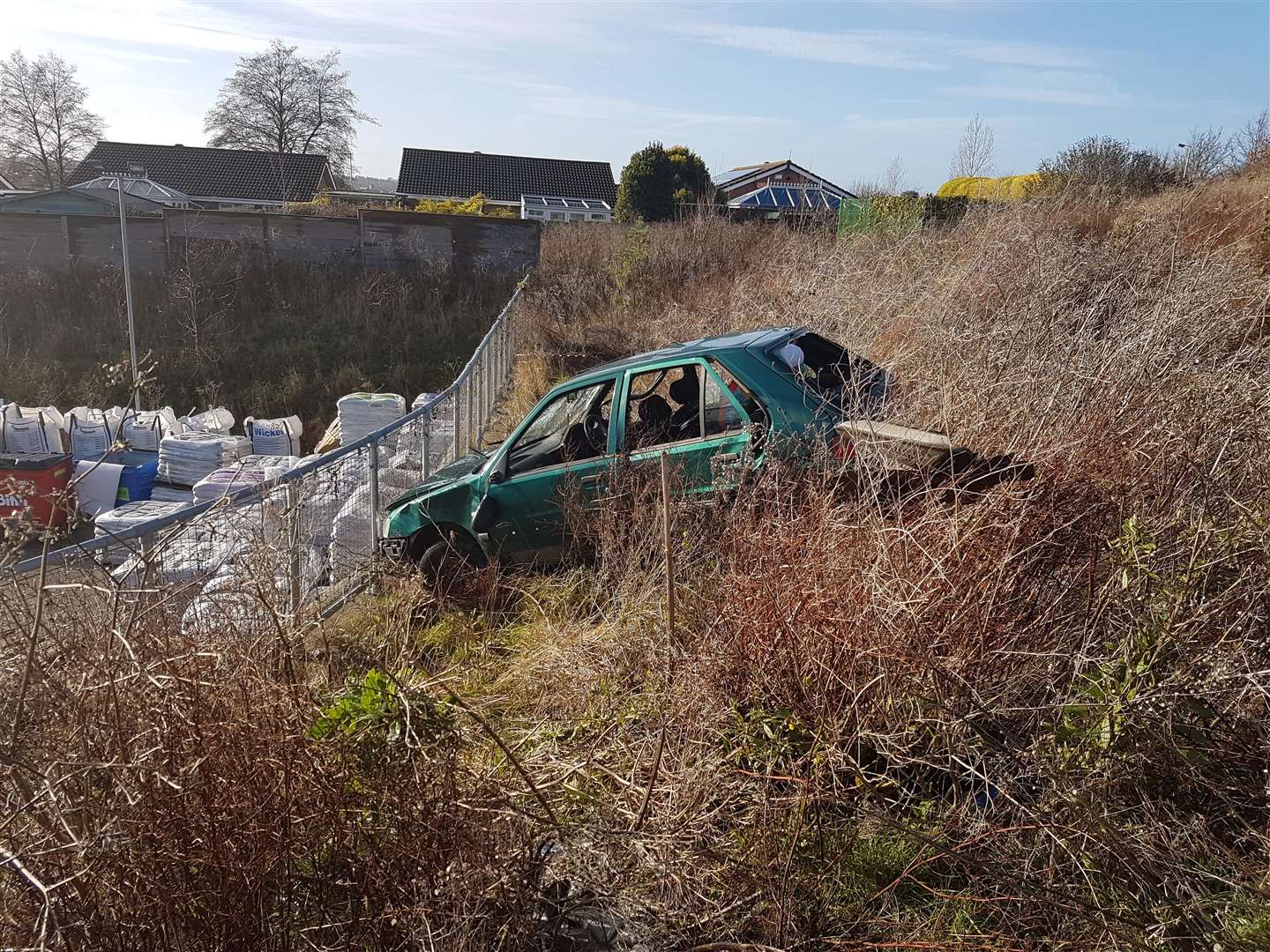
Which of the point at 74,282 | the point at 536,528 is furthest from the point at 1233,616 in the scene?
the point at 74,282

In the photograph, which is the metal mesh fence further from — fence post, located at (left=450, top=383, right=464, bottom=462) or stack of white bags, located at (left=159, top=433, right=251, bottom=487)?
stack of white bags, located at (left=159, top=433, right=251, bottom=487)

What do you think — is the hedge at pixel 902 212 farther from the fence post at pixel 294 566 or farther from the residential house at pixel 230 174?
the residential house at pixel 230 174

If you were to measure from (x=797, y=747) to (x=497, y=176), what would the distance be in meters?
54.7

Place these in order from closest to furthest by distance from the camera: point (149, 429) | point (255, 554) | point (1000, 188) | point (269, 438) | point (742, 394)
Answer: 1. point (255, 554)
2. point (742, 394)
3. point (269, 438)
4. point (149, 429)
5. point (1000, 188)

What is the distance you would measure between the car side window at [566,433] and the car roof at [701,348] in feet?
0.43

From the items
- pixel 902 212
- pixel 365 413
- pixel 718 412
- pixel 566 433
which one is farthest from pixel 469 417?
pixel 902 212

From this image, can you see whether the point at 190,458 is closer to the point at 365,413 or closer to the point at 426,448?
the point at 365,413

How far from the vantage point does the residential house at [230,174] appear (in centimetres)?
4828

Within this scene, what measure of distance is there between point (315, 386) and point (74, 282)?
9.08m

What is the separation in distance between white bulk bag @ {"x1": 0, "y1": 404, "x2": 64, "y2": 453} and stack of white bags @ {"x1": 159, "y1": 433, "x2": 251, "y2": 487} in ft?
9.03

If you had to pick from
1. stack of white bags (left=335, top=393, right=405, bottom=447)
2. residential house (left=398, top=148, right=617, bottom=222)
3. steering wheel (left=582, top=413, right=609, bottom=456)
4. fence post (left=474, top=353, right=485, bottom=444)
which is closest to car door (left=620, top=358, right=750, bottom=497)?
steering wheel (left=582, top=413, right=609, bottom=456)

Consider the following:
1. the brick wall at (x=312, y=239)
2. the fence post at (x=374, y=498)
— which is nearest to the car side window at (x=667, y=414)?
the fence post at (x=374, y=498)

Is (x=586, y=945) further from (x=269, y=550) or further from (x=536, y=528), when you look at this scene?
(x=536, y=528)

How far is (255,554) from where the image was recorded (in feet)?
11.1
